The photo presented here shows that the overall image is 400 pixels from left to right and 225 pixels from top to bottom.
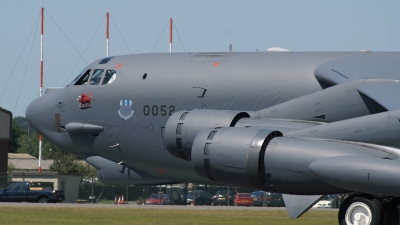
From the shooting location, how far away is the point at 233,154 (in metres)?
17.7

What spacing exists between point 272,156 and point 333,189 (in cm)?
166

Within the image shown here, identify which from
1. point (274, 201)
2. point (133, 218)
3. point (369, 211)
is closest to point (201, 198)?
point (274, 201)

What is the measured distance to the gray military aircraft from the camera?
17.4 m

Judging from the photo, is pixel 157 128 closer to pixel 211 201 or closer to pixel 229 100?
pixel 229 100

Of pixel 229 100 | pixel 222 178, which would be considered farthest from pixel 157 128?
pixel 222 178

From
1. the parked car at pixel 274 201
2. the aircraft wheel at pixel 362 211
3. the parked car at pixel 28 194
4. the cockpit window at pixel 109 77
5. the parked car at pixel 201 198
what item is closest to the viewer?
the aircraft wheel at pixel 362 211

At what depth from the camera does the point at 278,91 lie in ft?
68.1

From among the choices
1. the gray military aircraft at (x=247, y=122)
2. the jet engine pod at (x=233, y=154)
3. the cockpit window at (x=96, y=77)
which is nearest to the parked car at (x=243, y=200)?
the gray military aircraft at (x=247, y=122)

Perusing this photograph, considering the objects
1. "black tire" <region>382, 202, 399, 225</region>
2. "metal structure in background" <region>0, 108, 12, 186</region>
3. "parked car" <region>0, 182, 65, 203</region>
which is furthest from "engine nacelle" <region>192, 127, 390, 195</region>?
"metal structure in background" <region>0, 108, 12, 186</region>

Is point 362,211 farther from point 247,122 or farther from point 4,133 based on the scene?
point 4,133

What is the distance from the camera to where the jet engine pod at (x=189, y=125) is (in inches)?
757

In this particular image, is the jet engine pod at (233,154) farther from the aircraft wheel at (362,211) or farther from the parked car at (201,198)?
the parked car at (201,198)

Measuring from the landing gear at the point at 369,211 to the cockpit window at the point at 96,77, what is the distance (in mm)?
7983

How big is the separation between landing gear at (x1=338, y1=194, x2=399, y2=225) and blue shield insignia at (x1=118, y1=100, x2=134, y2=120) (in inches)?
258
